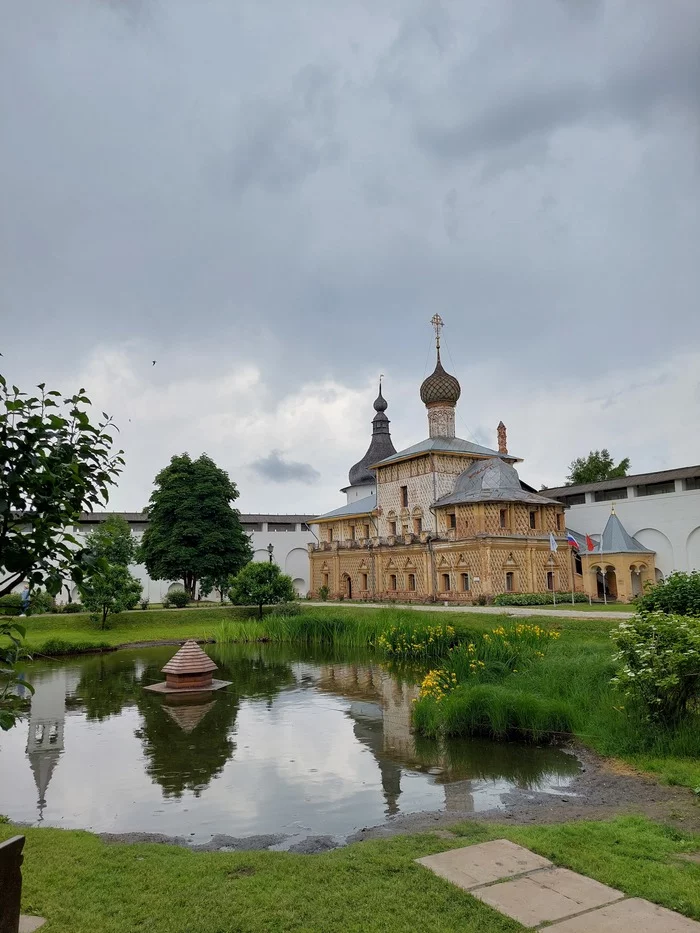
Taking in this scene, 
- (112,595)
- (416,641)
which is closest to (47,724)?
(416,641)

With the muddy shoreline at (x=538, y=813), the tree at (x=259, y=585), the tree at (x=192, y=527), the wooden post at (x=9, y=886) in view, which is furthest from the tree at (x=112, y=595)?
the wooden post at (x=9, y=886)

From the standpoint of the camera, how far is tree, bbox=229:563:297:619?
31641 millimetres

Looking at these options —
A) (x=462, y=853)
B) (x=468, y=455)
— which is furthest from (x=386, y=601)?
(x=462, y=853)

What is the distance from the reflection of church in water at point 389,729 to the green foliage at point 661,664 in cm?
248

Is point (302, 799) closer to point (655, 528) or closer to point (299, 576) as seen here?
point (655, 528)

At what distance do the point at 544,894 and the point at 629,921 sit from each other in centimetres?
57

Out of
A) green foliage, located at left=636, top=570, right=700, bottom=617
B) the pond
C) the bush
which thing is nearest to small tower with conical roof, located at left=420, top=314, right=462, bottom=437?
the bush

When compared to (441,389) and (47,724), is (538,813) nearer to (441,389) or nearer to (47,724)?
(47,724)

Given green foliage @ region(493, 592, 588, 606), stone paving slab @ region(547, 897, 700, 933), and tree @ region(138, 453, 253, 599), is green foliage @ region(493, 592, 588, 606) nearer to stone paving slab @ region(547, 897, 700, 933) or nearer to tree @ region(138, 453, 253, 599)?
tree @ region(138, 453, 253, 599)

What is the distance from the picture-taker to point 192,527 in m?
34.8

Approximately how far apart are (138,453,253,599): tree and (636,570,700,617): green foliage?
2642 centimetres

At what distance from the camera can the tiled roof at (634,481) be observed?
31.1 meters

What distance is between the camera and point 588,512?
36156mm

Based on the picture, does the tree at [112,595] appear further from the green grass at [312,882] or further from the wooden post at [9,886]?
the wooden post at [9,886]
